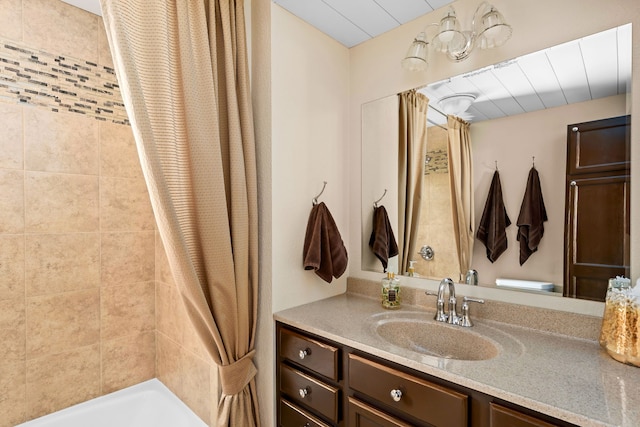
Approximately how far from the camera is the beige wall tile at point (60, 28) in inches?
63.0

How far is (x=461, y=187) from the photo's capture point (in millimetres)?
1474

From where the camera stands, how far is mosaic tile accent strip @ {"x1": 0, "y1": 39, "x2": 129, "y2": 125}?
1.54m

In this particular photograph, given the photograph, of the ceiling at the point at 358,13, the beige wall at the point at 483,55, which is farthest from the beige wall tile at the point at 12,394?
the ceiling at the point at 358,13

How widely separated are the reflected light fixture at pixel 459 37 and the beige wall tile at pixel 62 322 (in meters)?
2.12

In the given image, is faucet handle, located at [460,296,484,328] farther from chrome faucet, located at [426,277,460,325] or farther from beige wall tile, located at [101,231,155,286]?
beige wall tile, located at [101,231,155,286]

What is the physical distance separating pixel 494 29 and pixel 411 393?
1358 mm

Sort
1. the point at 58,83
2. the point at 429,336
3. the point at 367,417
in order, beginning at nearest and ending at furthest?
the point at 367,417
the point at 429,336
the point at 58,83

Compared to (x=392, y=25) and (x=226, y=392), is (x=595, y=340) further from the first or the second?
(x=392, y=25)

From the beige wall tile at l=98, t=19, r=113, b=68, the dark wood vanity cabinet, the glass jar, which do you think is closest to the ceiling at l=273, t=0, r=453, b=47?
the beige wall tile at l=98, t=19, r=113, b=68

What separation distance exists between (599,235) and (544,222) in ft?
0.55

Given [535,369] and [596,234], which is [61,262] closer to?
[535,369]

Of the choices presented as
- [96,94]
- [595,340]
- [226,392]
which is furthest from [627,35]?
[96,94]

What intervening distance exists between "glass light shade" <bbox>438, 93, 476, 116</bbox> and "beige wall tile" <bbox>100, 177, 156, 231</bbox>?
1.81 meters

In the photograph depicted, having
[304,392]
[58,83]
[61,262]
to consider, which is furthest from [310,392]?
[58,83]
